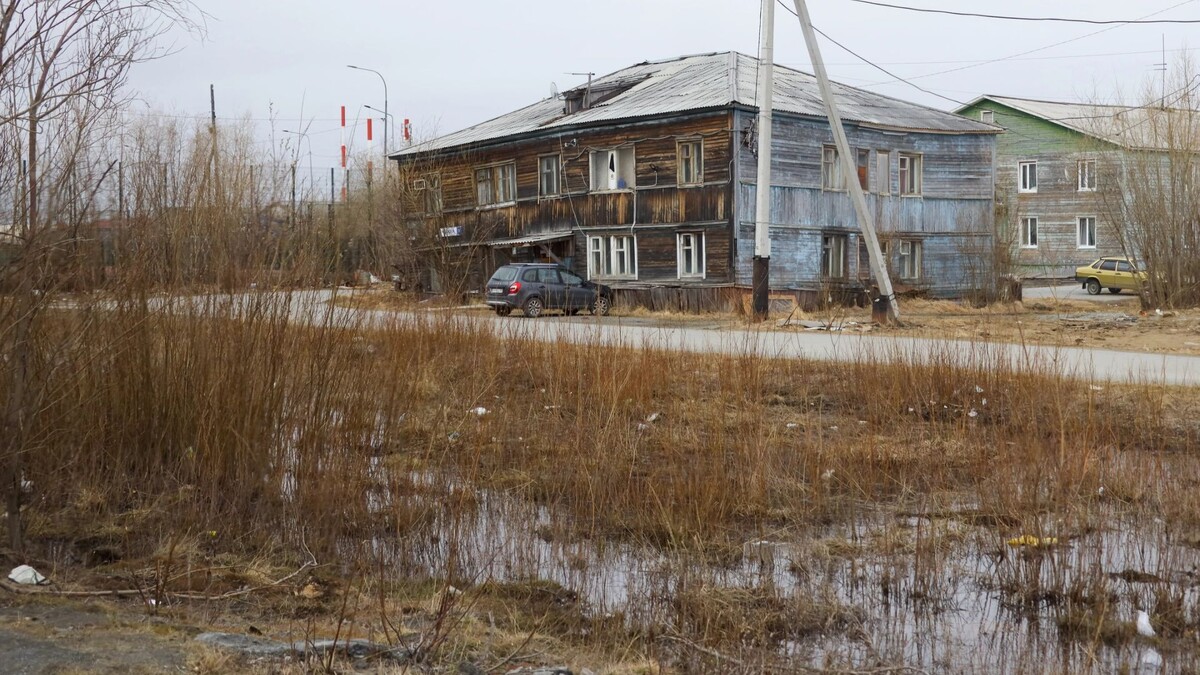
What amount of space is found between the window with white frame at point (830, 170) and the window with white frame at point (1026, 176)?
23743 mm

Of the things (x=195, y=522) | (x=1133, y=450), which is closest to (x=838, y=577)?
(x=195, y=522)

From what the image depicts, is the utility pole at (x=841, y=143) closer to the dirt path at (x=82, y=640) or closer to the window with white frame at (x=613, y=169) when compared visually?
the window with white frame at (x=613, y=169)

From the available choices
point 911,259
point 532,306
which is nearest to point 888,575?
point 532,306

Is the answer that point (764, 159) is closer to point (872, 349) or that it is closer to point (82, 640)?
point (872, 349)

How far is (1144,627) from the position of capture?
4.92 m

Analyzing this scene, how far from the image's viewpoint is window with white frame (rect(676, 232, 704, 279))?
30.5 m

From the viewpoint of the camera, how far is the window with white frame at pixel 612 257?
32.1 meters

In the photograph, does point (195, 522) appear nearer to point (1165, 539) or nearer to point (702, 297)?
point (1165, 539)

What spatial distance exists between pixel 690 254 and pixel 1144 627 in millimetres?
26183

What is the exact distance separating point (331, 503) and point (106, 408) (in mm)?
1391

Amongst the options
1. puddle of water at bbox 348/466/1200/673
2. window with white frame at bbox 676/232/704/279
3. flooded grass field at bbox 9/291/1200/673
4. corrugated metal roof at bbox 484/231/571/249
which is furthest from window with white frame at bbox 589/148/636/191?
puddle of water at bbox 348/466/1200/673

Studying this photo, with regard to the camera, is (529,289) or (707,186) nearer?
(529,289)

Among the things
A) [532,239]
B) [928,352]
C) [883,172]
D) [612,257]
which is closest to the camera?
[928,352]

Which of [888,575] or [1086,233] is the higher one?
[1086,233]
